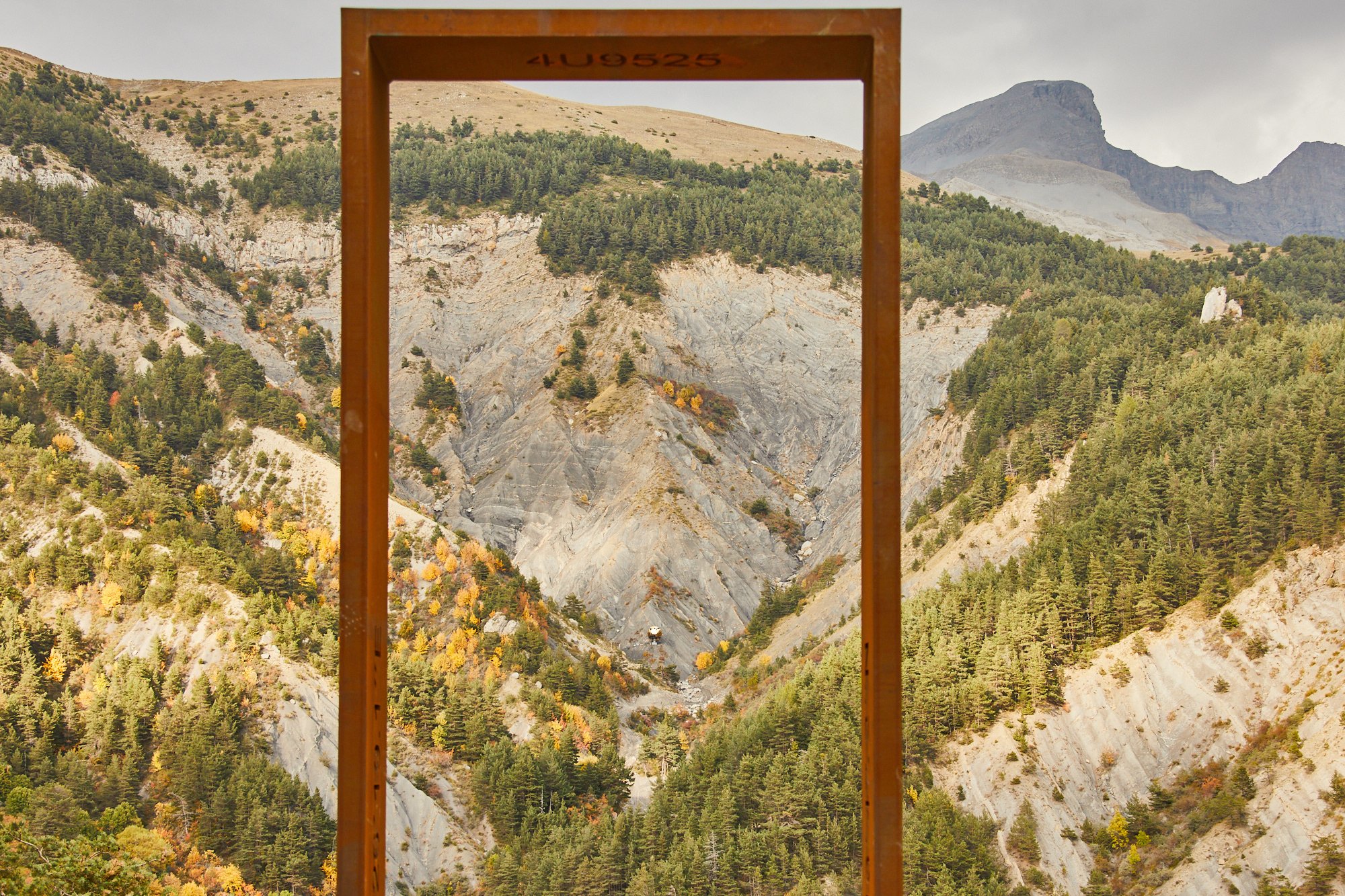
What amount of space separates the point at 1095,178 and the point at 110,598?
40.6 m

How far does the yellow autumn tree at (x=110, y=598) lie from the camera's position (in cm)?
2091

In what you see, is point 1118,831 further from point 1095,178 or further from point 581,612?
point 1095,178

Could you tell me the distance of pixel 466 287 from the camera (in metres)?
30.4

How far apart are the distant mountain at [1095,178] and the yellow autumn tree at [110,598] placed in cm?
3241

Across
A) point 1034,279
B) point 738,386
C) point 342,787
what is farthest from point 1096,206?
point 342,787

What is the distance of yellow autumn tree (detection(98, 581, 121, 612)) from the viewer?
20.9m

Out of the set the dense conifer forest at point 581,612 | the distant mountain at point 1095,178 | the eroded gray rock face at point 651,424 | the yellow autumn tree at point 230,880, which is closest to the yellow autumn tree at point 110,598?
the dense conifer forest at point 581,612

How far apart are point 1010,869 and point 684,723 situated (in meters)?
7.84

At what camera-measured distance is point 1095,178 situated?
39812mm

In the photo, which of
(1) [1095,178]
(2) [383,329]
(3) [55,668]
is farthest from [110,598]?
(1) [1095,178]

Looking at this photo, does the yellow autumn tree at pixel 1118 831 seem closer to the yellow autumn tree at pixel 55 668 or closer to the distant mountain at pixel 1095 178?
the yellow autumn tree at pixel 55 668

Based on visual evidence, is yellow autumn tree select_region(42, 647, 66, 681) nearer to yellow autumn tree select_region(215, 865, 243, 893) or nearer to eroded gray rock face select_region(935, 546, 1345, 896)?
yellow autumn tree select_region(215, 865, 243, 893)

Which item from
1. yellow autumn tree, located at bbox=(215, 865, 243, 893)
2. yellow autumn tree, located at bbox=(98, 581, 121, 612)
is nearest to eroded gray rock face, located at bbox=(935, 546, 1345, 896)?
yellow autumn tree, located at bbox=(215, 865, 243, 893)

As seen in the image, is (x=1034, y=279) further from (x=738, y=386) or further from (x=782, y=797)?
(x=782, y=797)
